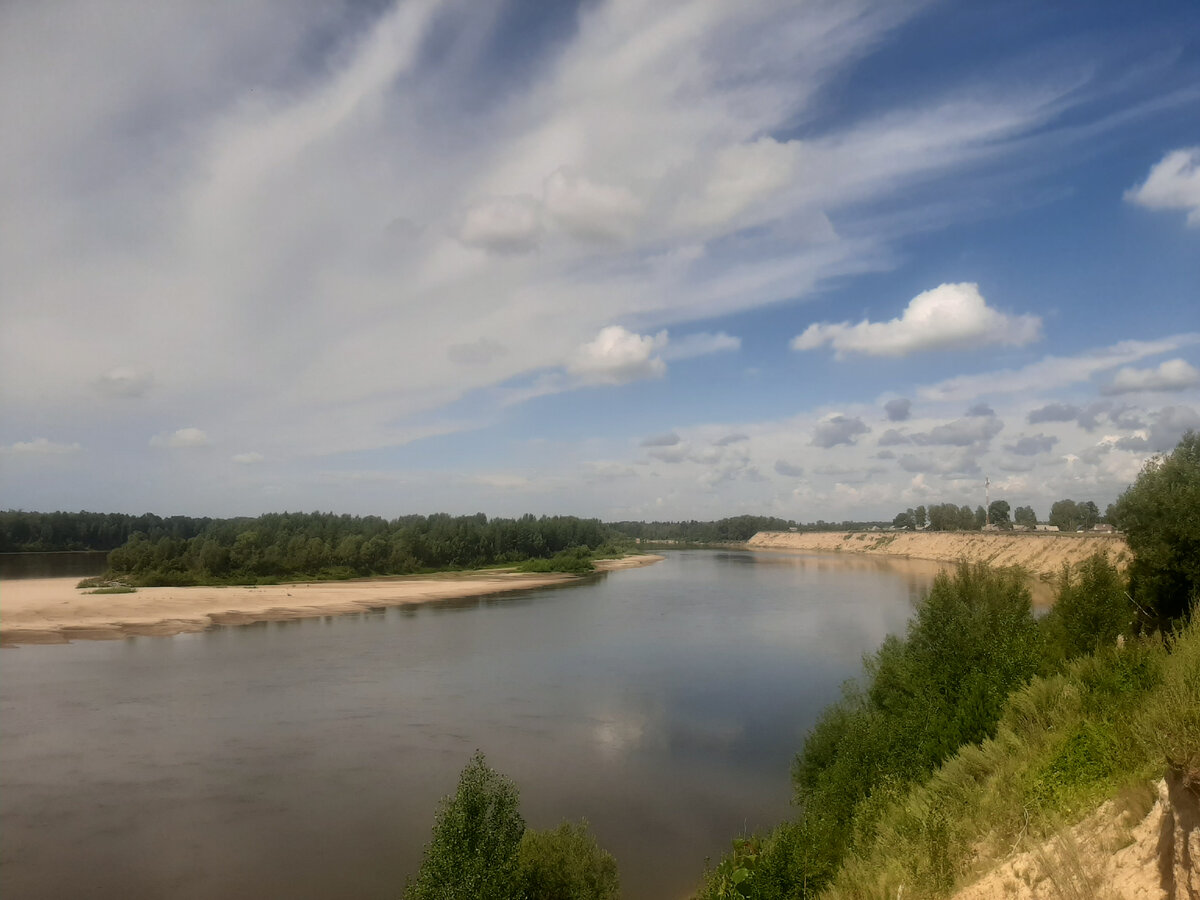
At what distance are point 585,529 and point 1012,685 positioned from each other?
108667mm

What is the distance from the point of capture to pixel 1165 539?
56.4 feet

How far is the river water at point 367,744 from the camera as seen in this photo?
14656 millimetres

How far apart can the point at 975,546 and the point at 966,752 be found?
92754 mm

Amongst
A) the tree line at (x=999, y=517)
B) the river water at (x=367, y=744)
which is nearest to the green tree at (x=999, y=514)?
the tree line at (x=999, y=517)

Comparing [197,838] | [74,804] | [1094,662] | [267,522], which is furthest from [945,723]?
[267,522]

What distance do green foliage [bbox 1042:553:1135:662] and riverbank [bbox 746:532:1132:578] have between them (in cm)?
294

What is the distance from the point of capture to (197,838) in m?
15.6

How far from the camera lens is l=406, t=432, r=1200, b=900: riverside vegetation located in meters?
7.53

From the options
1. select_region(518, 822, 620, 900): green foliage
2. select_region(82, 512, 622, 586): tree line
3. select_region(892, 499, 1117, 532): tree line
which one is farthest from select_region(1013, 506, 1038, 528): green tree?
select_region(518, 822, 620, 900): green foliage

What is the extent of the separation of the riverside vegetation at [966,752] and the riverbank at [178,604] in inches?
1533

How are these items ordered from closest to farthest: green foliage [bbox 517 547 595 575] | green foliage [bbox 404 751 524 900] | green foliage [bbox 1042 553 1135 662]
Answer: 1. green foliage [bbox 404 751 524 900]
2. green foliage [bbox 1042 553 1135 662]
3. green foliage [bbox 517 547 595 575]

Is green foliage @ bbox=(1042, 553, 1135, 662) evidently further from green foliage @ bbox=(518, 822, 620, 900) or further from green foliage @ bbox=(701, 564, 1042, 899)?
green foliage @ bbox=(518, 822, 620, 900)

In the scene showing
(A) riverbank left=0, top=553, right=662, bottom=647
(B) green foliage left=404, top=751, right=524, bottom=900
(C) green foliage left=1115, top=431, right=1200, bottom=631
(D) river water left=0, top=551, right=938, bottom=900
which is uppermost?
(C) green foliage left=1115, top=431, right=1200, bottom=631

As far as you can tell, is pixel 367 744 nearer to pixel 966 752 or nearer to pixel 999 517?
pixel 966 752
